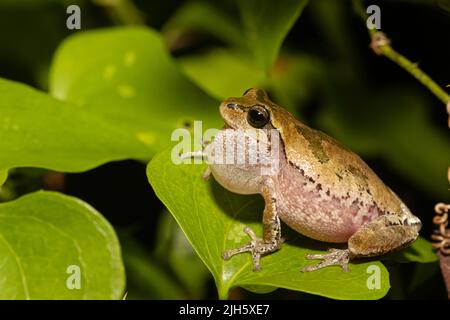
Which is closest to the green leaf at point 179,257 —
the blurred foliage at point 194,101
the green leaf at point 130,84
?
the blurred foliage at point 194,101

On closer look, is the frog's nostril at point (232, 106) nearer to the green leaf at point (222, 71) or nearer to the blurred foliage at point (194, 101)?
the blurred foliage at point (194, 101)

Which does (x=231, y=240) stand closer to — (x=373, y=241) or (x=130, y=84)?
(x=373, y=241)

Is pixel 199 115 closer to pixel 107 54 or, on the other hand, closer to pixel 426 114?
pixel 107 54

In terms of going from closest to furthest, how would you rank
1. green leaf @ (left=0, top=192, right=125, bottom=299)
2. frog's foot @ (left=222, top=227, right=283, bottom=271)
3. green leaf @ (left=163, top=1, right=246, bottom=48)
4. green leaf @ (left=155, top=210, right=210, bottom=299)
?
green leaf @ (left=0, top=192, right=125, bottom=299) → frog's foot @ (left=222, top=227, right=283, bottom=271) → green leaf @ (left=155, top=210, right=210, bottom=299) → green leaf @ (left=163, top=1, right=246, bottom=48)

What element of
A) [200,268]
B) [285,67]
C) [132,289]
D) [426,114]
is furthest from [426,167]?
[132,289]

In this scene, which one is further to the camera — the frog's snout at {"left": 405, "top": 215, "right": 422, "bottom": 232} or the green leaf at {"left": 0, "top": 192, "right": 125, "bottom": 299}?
the frog's snout at {"left": 405, "top": 215, "right": 422, "bottom": 232}

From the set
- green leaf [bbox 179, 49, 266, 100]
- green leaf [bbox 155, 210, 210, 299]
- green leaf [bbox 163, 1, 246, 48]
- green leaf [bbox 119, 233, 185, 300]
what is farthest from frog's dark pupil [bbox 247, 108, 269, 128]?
green leaf [bbox 179, 49, 266, 100]

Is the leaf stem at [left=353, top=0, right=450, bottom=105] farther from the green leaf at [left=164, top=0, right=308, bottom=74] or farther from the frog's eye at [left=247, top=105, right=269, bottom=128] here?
the frog's eye at [left=247, top=105, right=269, bottom=128]
